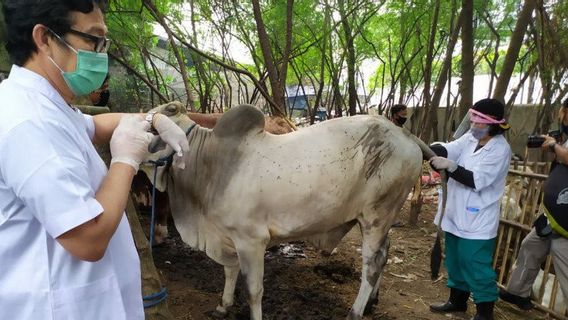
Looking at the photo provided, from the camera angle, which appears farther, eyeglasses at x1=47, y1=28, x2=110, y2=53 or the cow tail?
the cow tail

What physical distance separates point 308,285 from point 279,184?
61.2 inches

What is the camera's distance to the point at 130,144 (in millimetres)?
1300

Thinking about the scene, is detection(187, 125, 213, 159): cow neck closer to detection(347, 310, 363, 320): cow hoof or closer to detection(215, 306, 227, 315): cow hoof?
detection(215, 306, 227, 315): cow hoof

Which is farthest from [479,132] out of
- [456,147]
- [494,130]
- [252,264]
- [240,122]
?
[252,264]

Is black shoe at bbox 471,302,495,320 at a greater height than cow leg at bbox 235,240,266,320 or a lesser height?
lesser

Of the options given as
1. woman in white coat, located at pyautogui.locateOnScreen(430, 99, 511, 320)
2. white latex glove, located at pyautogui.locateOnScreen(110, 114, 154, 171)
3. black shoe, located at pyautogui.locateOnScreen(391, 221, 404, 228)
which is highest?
white latex glove, located at pyautogui.locateOnScreen(110, 114, 154, 171)

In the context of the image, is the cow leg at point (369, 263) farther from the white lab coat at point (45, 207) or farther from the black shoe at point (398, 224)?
the black shoe at point (398, 224)

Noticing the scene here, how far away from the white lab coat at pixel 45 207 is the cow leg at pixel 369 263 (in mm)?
2440

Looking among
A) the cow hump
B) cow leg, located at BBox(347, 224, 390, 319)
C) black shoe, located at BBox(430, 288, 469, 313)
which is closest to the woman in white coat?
black shoe, located at BBox(430, 288, 469, 313)

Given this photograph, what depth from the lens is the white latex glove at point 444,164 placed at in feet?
11.1

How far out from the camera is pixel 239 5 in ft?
28.6

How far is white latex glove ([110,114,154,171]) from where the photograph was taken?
49.9 inches

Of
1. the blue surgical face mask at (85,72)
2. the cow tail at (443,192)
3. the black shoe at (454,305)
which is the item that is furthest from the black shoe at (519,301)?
the blue surgical face mask at (85,72)

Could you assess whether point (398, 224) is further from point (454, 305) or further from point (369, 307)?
point (369, 307)
